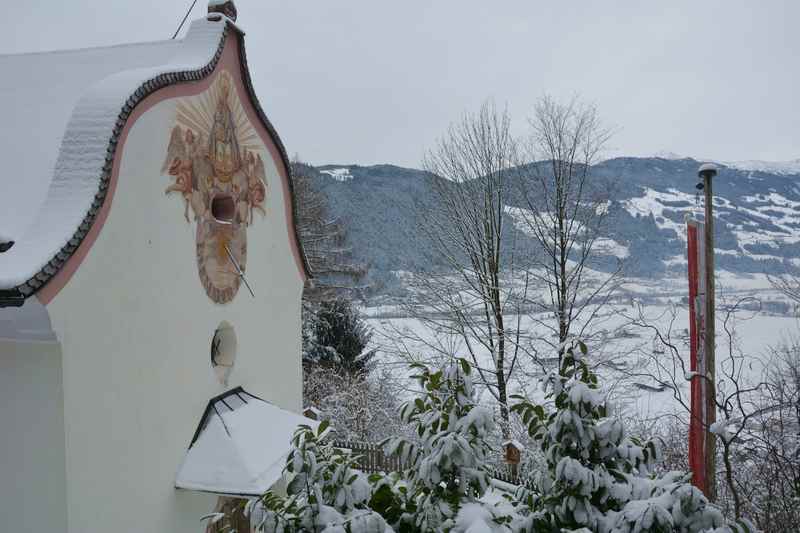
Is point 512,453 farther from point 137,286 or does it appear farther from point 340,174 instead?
point 340,174

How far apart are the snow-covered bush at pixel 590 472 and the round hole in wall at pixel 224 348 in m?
5.35

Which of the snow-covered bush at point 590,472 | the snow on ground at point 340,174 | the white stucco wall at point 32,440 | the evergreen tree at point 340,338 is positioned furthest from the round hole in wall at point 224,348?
the snow on ground at point 340,174

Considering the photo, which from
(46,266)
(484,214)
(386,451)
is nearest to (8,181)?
(46,266)

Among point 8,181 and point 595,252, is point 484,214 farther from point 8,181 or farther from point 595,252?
point 8,181

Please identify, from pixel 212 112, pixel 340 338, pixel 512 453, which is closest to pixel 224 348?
pixel 212 112

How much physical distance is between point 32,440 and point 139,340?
3.99 feet

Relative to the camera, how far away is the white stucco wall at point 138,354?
4891 millimetres

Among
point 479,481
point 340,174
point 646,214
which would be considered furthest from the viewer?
point 340,174

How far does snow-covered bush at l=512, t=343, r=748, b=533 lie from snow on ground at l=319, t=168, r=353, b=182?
27.0 meters

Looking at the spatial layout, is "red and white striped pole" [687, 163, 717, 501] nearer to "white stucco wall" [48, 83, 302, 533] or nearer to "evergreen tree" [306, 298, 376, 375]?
"white stucco wall" [48, 83, 302, 533]

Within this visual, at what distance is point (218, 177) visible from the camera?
7.07 m

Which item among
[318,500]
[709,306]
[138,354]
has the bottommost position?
[318,500]

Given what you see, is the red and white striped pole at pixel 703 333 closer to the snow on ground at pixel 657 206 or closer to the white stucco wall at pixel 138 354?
the white stucco wall at pixel 138 354

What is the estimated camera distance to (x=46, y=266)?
444cm
